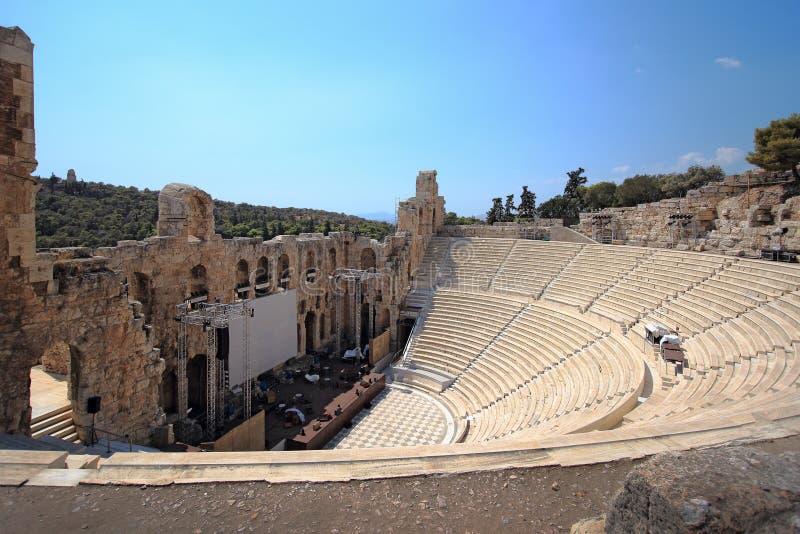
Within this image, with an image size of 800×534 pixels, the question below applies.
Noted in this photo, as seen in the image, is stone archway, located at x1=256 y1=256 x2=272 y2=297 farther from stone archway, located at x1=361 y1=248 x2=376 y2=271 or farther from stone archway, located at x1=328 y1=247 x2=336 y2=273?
stone archway, located at x1=361 y1=248 x2=376 y2=271

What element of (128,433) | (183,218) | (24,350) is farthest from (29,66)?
(128,433)

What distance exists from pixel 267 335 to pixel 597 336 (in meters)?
12.1

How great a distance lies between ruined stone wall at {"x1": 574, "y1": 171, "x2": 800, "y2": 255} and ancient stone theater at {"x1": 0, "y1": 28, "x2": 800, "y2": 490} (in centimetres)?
12

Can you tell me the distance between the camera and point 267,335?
17.1 meters

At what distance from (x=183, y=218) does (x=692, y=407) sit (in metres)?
14.1

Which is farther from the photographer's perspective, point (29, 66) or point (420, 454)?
point (29, 66)

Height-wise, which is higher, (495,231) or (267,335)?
(495,231)

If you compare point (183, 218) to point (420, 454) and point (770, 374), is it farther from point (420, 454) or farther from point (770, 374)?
point (770, 374)

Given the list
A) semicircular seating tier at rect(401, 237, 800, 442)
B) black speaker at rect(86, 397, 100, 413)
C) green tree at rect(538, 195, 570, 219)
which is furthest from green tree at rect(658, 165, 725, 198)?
black speaker at rect(86, 397, 100, 413)

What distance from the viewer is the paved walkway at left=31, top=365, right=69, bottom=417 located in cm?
978

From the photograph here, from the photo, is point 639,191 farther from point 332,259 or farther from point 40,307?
point 40,307

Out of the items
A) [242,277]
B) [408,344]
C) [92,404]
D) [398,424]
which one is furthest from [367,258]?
[92,404]

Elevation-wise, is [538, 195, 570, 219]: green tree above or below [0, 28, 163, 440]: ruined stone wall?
above

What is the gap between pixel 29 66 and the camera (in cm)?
794
